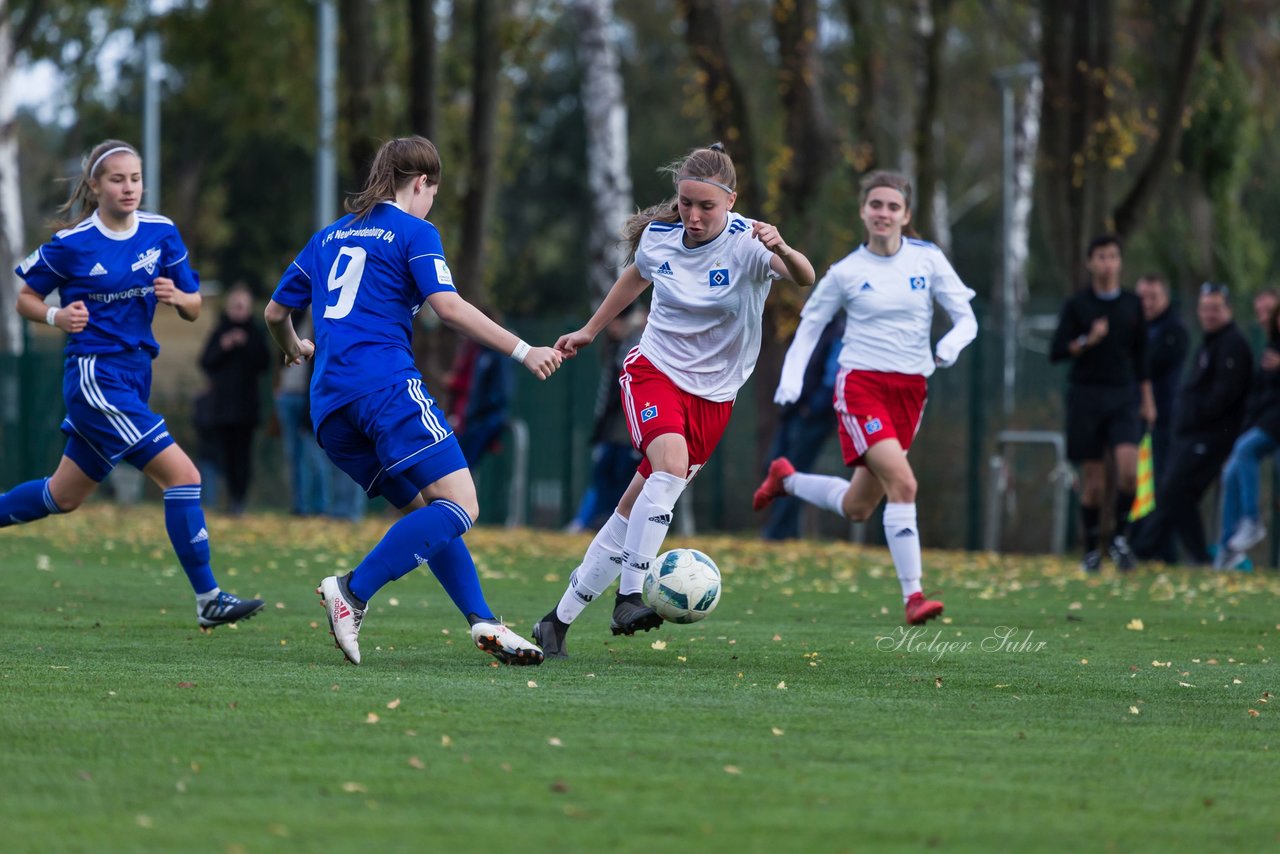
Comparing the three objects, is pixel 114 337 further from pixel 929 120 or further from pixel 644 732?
pixel 929 120

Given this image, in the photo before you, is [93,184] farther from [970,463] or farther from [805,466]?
[970,463]

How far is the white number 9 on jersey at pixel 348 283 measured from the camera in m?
7.07

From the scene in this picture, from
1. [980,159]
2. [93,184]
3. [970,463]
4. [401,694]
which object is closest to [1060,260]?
[970,463]

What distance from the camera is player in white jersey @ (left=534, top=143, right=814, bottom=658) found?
7.48 meters

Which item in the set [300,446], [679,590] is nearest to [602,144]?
[300,446]

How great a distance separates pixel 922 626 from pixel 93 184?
4.62 metres

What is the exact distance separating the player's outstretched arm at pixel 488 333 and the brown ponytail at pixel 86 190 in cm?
238

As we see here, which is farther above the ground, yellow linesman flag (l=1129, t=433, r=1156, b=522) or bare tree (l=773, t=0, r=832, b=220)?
bare tree (l=773, t=0, r=832, b=220)

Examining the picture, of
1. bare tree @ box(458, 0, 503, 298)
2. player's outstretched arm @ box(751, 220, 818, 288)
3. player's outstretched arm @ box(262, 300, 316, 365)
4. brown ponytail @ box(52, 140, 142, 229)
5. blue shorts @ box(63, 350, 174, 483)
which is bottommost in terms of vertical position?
blue shorts @ box(63, 350, 174, 483)

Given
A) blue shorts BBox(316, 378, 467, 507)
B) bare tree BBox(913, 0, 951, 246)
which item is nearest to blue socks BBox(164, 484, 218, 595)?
blue shorts BBox(316, 378, 467, 507)

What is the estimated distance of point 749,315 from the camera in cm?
774

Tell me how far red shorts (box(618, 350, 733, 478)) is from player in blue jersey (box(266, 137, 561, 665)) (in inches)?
27.0

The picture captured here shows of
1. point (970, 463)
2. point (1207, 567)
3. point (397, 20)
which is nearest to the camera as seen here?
point (1207, 567)

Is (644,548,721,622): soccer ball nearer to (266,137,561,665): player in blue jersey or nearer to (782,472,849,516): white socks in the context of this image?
(266,137,561,665): player in blue jersey
